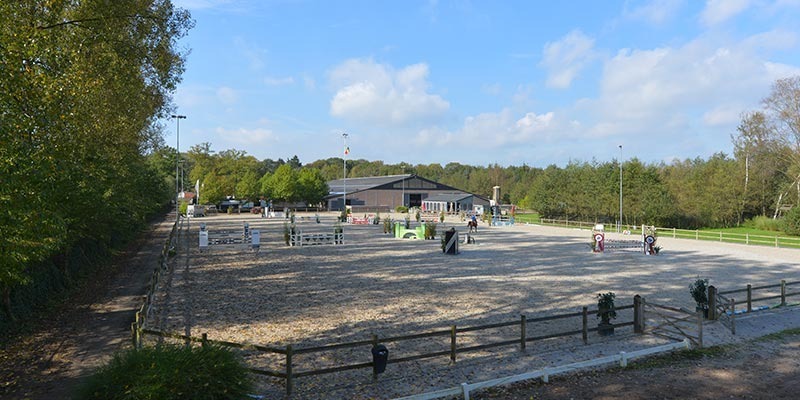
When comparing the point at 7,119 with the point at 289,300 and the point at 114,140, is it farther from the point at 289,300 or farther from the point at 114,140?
the point at 114,140

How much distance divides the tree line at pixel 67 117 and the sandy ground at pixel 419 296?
3.68 m

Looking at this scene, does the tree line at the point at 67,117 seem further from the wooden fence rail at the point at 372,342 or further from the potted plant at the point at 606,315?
the potted plant at the point at 606,315

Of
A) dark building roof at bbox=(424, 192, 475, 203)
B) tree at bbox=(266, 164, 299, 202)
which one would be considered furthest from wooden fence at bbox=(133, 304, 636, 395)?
tree at bbox=(266, 164, 299, 202)

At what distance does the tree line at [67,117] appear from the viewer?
333 inches

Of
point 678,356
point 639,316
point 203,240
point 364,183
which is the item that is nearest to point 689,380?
point 678,356

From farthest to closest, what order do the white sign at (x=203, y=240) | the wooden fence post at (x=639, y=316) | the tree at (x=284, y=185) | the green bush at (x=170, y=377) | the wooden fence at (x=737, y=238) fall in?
the tree at (x=284, y=185)
the wooden fence at (x=737, y=238)
the white sign at (x=203, y=240)
the wooden fence post at (x=639, y=316)
the green bush at (x=170, y=377)

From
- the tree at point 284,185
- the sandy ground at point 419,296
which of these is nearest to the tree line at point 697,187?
the tree at point 284,185

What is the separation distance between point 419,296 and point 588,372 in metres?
7.39

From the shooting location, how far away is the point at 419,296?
16.1 metres

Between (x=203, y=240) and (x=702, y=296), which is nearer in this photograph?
(x=702, y=296)

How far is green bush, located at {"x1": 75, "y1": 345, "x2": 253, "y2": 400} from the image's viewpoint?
6.06 metres

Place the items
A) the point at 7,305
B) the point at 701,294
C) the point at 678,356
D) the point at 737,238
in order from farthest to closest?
the point at 737,238, the point at 701,294, the point at 7,305, the point at 678,356

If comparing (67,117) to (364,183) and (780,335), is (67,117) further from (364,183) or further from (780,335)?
(364,183)

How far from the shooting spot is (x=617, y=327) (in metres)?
12.2
